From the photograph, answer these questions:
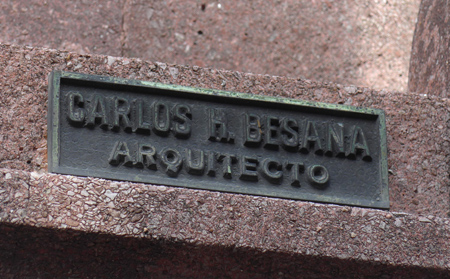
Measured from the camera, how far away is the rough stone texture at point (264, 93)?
3922 mm

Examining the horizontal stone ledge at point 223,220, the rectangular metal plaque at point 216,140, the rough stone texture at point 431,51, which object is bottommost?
the horizontal stone ledge at point 223,220

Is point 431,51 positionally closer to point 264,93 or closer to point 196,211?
point 264,93

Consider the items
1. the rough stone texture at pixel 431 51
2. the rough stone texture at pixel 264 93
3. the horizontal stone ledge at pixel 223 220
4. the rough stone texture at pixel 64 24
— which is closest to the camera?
the horizontal stone ledge at pixel 223 220

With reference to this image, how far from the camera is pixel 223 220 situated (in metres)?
3.89

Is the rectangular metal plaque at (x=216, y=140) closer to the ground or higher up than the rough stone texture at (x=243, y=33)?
closer to the ground

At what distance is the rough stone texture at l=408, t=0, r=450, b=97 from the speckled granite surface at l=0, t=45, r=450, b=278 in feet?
2.20

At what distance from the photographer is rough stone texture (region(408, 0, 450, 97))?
190 inches

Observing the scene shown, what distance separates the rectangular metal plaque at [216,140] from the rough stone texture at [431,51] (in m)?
0.63

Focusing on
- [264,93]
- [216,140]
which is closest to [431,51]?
[264,93]

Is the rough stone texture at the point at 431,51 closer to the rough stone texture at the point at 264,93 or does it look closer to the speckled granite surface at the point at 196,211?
the rough stone texture at the point at 264,93

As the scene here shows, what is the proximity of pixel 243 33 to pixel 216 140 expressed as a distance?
4.33 ft

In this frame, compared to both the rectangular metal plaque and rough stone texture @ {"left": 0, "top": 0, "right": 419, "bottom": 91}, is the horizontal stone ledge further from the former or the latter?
rough stone texture @ {"left": 0, "top": 0, "right": 419, "bottom": 91}

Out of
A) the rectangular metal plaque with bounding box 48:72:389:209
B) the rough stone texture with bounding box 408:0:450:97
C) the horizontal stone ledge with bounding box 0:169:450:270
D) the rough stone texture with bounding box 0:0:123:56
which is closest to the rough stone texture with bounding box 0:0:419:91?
the rough stone texture with bounding box 0:0:123:56

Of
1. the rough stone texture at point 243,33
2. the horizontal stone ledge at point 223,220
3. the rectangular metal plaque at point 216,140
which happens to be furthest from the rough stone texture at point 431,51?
the horizontal stone ledge at point 223,220
